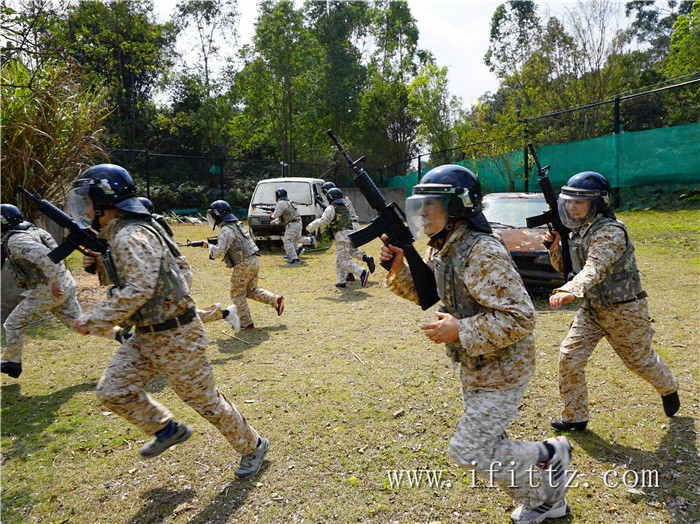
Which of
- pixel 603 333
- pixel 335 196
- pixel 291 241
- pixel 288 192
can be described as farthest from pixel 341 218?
pixel 603 333

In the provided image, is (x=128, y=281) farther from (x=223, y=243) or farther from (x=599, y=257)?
(x=223, y=243)

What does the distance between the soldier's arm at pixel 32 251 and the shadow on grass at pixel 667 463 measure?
538cm

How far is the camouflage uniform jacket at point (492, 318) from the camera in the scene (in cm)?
219

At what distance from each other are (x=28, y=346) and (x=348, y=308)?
4603mm

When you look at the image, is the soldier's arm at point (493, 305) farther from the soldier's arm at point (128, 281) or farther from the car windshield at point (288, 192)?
the car windshield at point (288, 192)

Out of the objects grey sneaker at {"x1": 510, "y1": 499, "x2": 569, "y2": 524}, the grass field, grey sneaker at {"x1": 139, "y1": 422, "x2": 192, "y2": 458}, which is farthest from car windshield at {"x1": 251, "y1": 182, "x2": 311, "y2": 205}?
grey sneaker at {"x1": 510, "y1": 499, "x2": 569, "y2": 524}

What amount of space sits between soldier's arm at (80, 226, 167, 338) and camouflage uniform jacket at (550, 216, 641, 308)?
268 centimetres

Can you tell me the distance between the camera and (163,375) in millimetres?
2988

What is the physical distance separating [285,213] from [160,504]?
391 inches

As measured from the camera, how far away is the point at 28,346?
6.14 metres

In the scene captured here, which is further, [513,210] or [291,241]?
[291,241]

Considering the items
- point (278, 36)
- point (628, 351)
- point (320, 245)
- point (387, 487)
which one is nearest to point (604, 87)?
point (320, 245)

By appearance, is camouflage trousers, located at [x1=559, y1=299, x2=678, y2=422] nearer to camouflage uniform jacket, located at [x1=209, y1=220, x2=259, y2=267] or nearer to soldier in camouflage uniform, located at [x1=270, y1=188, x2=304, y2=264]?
camouflage uniform jacket, located at [x1=209, y1=220, x2=259, y2=267]

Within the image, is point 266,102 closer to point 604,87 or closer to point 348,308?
point 604,87
